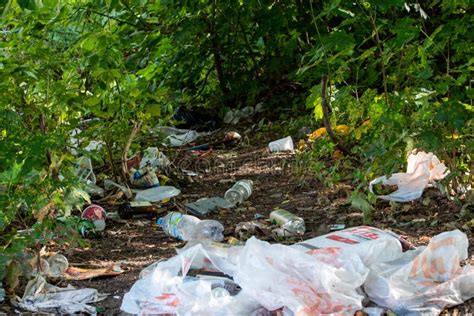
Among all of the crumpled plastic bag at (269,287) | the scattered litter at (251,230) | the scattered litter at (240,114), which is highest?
the crumpled plastic bag at (269,287)

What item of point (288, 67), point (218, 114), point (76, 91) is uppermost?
point (76, 91)

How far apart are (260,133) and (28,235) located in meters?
3.69

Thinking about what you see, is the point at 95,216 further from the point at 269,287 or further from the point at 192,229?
the point at 269,287

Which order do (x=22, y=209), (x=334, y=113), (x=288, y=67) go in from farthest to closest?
(x=288, y=67) → (x=334, y=113) → (x=22, y=209)

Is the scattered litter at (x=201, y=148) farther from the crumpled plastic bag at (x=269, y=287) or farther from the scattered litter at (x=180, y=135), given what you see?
the crumpled plastic bag at (x=269, y=287)

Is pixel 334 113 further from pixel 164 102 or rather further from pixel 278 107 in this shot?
pixel 278 107

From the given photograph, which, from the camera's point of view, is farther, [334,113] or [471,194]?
[334,113]

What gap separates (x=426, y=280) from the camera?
8.30ft

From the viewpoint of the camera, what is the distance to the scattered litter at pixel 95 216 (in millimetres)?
3916

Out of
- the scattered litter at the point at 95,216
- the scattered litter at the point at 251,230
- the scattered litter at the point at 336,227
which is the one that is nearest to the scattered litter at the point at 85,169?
the scattered litter at the point at 95,216

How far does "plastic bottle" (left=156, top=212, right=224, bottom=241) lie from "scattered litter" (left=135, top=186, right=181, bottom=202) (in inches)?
25.3

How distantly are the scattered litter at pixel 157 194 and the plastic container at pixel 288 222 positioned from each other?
0.88m

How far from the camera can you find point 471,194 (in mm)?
3436

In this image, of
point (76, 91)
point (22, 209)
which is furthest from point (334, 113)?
point (22, 209)
